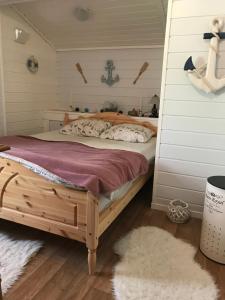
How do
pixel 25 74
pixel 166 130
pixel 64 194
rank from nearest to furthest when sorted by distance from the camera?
1. pixel 64 194
2. pixel 166 130
3. pixel 25 74

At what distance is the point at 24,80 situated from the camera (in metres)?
3.52

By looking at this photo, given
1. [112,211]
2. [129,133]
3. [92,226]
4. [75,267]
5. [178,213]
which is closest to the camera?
[92,226]

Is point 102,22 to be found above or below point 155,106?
above

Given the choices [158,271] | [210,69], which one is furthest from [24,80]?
[158,271]

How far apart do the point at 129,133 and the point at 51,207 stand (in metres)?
1.54

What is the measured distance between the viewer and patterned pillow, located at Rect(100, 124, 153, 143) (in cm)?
291

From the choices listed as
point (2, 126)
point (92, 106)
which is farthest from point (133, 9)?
point (2, 126)

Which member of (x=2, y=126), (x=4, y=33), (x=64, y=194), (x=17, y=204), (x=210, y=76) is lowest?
(x=17, y=204)

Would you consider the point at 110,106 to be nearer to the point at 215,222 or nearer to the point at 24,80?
the point at 24,80

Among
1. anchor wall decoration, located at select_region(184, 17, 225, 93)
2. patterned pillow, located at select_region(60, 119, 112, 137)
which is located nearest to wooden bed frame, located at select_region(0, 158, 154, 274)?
anchor wall decoration, located at select_region(184, 17, 225, 93)

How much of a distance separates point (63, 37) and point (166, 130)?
95.3 inches

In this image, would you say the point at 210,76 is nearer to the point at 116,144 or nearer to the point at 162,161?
the point at 162,161

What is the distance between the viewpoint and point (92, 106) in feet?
13.2

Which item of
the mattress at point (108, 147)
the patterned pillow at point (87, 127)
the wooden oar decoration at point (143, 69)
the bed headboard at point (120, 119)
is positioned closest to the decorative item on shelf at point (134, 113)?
the bed headboard at point (120, 119)
